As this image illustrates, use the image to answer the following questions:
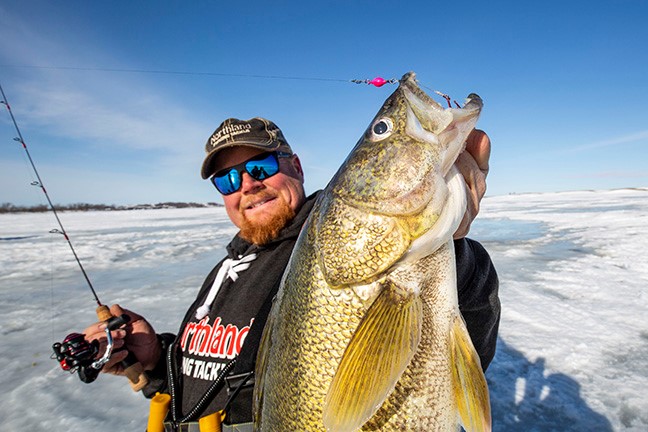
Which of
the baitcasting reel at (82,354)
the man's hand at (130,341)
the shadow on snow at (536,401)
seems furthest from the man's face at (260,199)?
the shadow on snow at (536,401)

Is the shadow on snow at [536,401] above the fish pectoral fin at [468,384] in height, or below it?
below

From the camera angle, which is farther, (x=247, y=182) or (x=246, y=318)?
(x=247, y=182)

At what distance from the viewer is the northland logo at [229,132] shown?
2527 millimetres

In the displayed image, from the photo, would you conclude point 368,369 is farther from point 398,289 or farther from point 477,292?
point 477,292

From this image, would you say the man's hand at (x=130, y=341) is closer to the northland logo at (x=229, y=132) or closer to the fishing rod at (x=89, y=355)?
the fishing rod at (x=89, y=355)

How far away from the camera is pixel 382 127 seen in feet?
4.32

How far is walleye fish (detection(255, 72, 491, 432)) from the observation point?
117 centimetres

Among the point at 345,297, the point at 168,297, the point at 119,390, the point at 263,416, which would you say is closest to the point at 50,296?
the point at 168,297

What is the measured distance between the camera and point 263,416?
4.34ft

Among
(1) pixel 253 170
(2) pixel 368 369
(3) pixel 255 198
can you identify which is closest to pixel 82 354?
(3) pixel 255 198

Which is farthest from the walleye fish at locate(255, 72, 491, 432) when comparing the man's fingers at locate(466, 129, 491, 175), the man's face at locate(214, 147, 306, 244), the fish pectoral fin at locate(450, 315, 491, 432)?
the man's face at locate(214, 147, 306, 244)

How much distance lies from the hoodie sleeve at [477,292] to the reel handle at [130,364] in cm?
203

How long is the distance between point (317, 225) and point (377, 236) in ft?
0.78

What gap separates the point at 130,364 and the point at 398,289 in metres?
2.05
